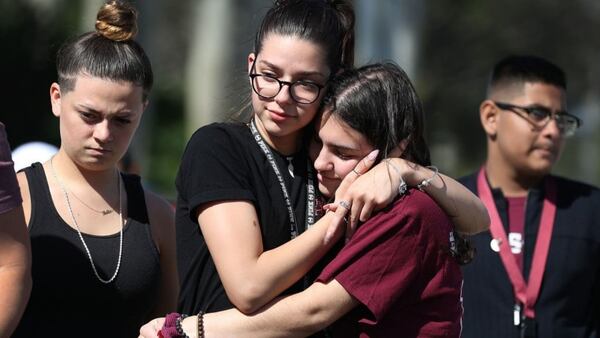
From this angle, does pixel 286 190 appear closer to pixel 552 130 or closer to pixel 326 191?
pixel 326 191

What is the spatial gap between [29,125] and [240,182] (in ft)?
30.0

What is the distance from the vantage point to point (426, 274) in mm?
3293

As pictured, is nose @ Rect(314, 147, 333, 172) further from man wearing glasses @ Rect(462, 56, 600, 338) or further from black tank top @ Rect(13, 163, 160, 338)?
man wearing glasses @ Rect(462, 56, 600, 338)

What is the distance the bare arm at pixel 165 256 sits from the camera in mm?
4078

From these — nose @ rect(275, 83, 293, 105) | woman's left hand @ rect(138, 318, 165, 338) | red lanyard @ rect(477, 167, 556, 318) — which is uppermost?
nose @ rect(275, 83, 293, 105)

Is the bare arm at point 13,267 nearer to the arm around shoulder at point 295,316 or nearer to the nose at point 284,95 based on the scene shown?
the arm around shoulder at point 295,316

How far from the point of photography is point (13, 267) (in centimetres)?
333

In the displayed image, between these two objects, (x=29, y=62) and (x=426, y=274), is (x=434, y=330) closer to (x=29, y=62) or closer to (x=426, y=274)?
(x=426, y=274)

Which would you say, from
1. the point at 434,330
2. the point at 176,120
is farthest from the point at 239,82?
the point at 176,120

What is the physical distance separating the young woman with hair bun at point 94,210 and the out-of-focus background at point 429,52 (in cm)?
936

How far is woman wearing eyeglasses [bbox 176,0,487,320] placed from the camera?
3.21 m

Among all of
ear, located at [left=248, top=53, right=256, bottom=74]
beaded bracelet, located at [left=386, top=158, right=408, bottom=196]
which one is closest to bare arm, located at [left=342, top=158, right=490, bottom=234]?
beaded bracelet, located at [left=386, top=158, right=408, bottom=196]

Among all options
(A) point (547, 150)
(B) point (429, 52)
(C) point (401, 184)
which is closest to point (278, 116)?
(C) point (401, 184)

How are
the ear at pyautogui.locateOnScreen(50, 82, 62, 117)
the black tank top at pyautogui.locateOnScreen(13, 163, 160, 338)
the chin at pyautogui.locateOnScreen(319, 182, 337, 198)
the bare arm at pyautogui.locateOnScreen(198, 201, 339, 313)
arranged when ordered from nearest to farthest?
the bare arm at pyautogui.locateOnScreen(198, 201, 339, 313), the chin at pyautogui.locateOnScreen(319, 182, 337, 198), the black tank top at pyautogui.locateOnScreen(13, 163, 160, 338), the ear at pyautogui.locateOnScreen(50, 82, 62, 117)
